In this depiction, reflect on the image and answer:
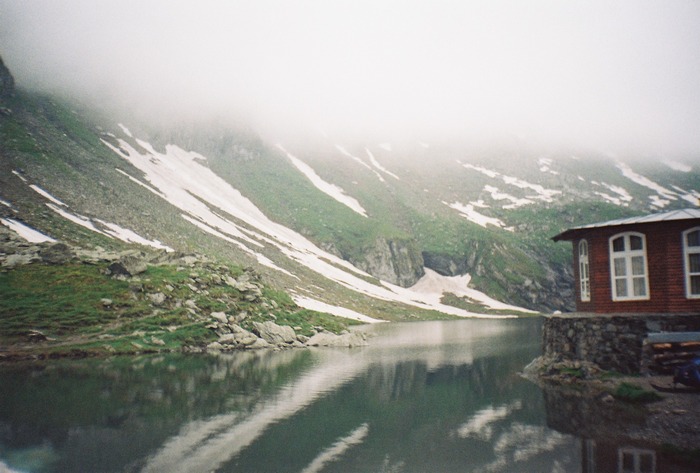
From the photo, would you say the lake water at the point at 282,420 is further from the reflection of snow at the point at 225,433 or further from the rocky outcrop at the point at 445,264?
the rocky outcrop at the point at 445,264

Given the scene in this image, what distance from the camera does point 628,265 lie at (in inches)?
1053

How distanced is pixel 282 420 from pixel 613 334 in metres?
18.2

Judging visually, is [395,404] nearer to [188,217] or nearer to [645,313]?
[645,313]

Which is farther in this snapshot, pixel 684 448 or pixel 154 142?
pixel 154 142

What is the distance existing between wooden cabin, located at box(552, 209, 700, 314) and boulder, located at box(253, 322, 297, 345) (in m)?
30.0

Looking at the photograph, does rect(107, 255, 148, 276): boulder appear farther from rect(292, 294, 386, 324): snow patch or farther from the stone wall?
the stone wall

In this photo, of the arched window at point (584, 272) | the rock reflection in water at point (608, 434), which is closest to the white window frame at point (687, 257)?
the arched window at point (584, 272)

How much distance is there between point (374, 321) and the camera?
293ft

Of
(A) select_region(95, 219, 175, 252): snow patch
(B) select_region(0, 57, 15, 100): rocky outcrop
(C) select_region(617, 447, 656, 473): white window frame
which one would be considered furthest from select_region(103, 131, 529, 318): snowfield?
(C) select_region(617, 447, 656, 473): white window frame

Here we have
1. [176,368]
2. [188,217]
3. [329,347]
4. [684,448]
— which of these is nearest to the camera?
[684,448]

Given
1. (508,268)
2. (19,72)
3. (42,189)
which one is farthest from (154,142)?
(508,268)

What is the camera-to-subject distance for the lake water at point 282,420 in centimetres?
1473

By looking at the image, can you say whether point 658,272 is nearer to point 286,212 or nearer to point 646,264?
point 646,264

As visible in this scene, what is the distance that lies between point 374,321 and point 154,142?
99390 mm
